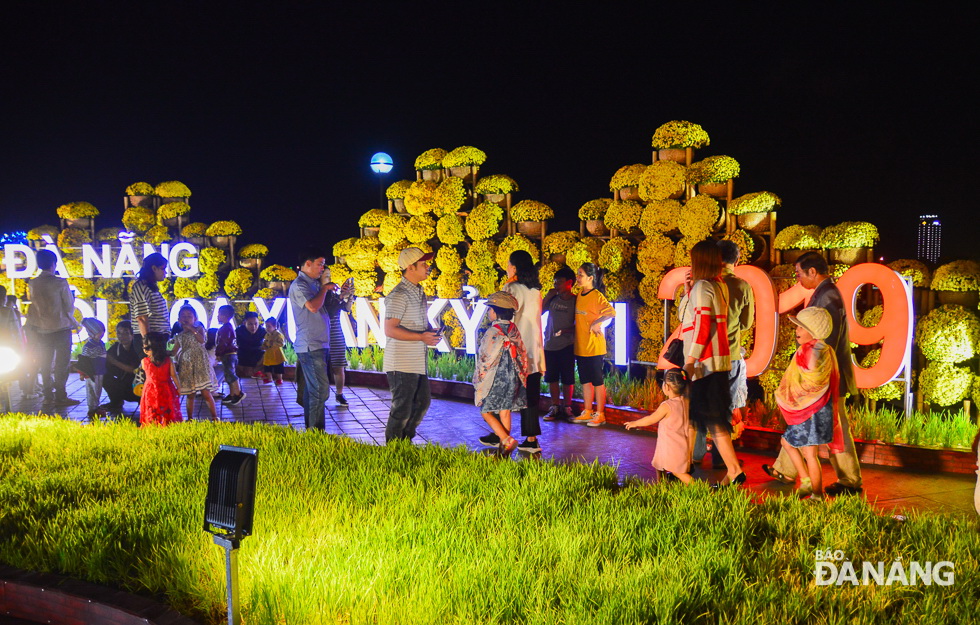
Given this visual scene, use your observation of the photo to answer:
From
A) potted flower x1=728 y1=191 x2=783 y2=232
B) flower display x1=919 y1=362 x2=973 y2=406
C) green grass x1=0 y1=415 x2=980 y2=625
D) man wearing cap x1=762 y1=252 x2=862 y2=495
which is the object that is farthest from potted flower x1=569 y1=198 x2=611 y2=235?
green grass x1=0 y1=415 x2=980 y2=625

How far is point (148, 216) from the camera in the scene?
19.0m

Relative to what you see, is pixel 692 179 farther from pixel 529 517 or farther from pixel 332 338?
pixel 529 517

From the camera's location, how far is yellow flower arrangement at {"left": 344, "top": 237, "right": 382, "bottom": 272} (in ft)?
50.5

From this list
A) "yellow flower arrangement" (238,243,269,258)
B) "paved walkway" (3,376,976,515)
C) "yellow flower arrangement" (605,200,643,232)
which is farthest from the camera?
"yellow flower arrangement" (238,243,269,258)

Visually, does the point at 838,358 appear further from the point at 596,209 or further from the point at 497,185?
the point at 497,185

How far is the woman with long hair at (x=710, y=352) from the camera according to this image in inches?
213

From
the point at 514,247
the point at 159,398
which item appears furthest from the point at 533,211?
the point at 159,398

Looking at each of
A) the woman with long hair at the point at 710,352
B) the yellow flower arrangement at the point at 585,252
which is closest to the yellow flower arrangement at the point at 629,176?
the yellow flower arrangement at the point at 585,252

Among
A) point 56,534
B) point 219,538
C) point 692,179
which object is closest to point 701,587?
point 219,538

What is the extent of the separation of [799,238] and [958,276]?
1.92 m

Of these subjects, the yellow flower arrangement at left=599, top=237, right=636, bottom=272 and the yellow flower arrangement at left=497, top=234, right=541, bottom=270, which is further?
the yellow flower arrangement at left=497, top=234, right=541, bottom=270

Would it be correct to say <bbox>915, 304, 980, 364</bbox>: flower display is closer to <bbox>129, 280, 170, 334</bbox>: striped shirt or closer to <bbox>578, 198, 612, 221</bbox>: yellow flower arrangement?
<bbox>578, 198, 612, 221</bbox>: yellow flower arrangement

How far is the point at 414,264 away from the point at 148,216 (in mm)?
15167

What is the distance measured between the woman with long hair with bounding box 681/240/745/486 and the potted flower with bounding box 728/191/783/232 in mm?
4362
